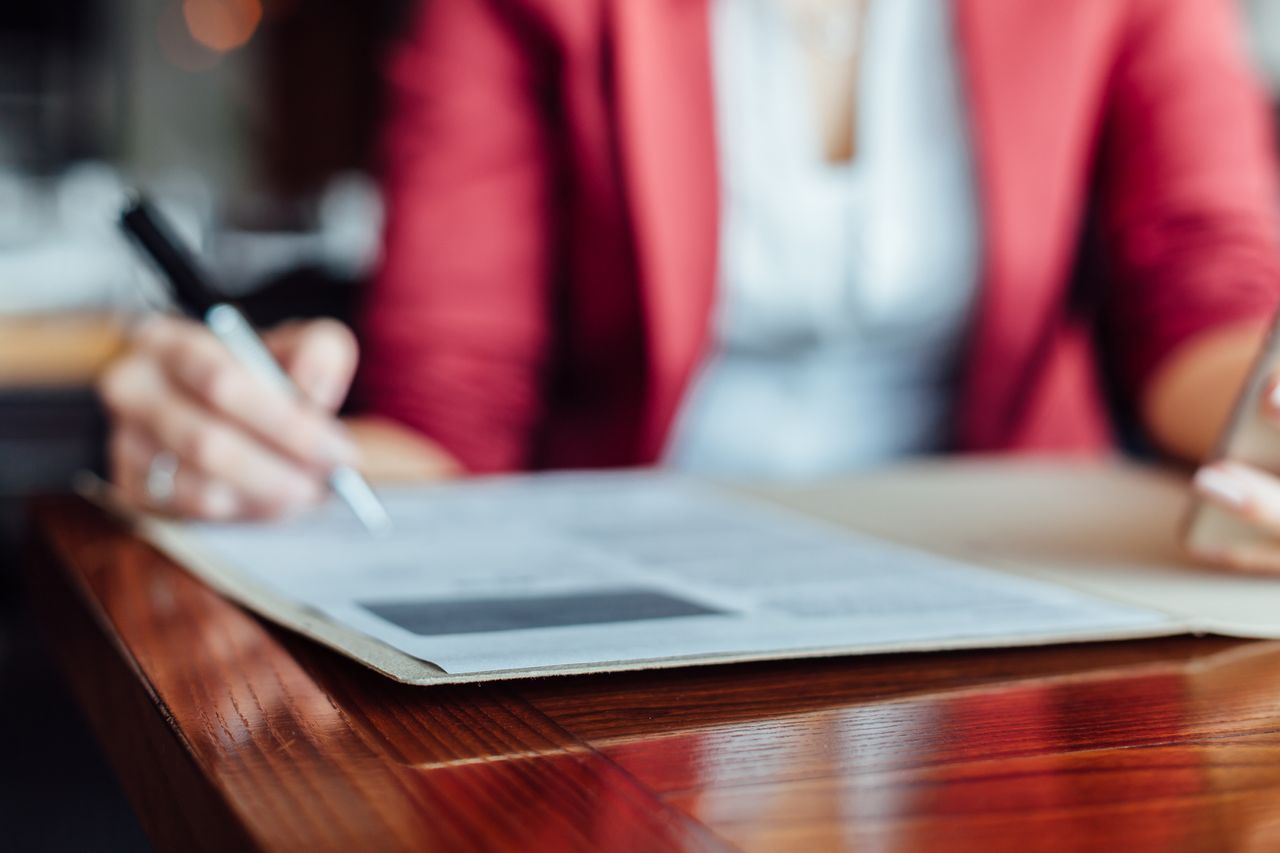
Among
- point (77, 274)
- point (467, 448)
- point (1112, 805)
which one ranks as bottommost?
point (77, 274)

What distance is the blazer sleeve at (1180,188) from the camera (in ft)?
2.53

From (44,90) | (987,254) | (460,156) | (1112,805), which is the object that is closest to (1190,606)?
(1112,805)

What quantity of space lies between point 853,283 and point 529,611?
55 cm

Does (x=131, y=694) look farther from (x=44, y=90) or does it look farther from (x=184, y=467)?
(x=44, y=90)

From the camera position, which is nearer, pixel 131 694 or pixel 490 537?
pixel 131 694

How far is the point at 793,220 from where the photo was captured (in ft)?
2.77

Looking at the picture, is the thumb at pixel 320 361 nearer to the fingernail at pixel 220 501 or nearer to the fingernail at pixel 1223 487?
the fingernail at pixel 220 501

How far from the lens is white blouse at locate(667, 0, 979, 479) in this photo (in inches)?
33.0

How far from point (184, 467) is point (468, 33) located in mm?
456

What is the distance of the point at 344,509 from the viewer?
0.53 meters

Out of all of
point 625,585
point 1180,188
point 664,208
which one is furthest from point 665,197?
point 625,585

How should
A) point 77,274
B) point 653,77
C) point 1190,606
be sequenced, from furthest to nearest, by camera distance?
point 77,274 → point 653,77 → point 1190,606

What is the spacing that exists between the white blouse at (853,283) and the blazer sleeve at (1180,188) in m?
0.11

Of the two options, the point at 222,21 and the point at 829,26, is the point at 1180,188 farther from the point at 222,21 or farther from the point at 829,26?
the point at 222,21
